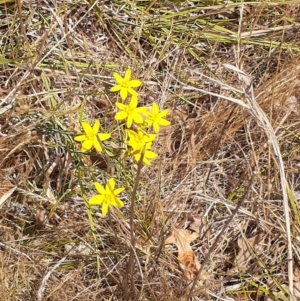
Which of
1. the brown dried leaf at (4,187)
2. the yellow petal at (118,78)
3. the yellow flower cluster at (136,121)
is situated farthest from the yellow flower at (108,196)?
the brown dried leaf at (4,187)

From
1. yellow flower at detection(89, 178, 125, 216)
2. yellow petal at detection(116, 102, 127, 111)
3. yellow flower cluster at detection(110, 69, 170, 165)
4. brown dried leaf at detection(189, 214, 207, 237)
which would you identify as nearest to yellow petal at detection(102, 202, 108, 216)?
yellow flower at detection(89, 178, 125, 216)

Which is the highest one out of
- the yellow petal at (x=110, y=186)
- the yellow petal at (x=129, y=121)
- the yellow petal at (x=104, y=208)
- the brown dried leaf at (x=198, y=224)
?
the yellow petal at (x=129, y=121)

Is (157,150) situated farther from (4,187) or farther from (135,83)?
(4,187)

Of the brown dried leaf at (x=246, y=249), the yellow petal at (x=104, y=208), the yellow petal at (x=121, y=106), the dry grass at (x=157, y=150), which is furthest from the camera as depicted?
the brown dried leaf at (x=246, y=249)

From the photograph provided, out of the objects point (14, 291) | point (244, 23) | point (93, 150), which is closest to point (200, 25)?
point (244, 23)

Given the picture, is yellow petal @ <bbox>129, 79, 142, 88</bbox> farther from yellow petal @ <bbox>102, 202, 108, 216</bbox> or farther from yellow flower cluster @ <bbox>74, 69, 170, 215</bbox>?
yellow petal @ <bbox>102, 202, 108, 216</bbox>

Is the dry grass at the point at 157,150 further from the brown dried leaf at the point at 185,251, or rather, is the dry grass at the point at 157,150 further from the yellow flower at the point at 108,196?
the yellow flower at the point at 108,196

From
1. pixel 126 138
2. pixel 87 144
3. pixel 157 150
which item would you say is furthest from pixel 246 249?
pixel 87 144
